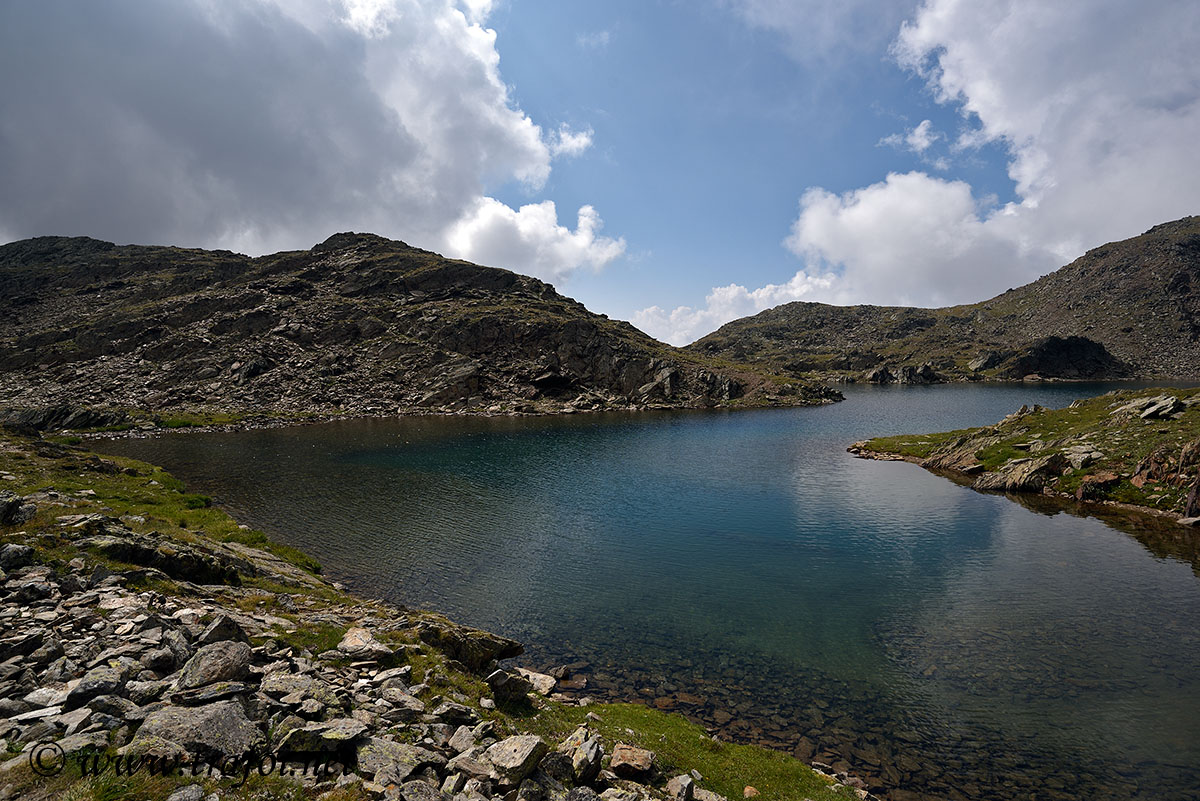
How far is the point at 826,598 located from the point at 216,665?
34151 mm

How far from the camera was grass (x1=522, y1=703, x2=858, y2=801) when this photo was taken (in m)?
16.8

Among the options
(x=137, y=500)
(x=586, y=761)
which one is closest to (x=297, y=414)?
(x=137, y=500)

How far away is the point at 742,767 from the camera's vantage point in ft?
59.1

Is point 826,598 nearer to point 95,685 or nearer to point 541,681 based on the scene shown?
point 541,681

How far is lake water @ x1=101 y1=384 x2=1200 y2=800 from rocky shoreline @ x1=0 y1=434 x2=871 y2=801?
482cm

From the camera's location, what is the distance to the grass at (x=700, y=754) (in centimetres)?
1680

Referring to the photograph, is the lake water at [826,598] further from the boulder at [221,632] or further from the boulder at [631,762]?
the boulder at [221,632]

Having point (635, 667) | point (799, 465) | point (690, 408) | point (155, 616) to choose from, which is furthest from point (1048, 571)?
point (690, 408)

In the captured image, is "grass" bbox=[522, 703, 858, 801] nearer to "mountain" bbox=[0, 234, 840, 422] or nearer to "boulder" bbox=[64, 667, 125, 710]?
"boulder" bbox=[64, 667, 125, 710]

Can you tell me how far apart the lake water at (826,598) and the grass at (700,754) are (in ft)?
8.70

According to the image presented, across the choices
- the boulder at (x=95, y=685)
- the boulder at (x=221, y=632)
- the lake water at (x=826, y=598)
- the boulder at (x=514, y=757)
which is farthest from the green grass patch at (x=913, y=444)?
the boulder at (x=95, y=685)

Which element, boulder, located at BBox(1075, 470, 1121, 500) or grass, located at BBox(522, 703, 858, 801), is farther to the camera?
boulder, located at BBox(1075, 470, 1121, 500)

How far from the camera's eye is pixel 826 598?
34.8 meters

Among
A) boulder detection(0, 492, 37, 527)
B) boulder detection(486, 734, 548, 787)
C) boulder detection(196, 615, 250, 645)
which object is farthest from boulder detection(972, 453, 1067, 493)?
boulder detection(0, 492, 37, 527)
